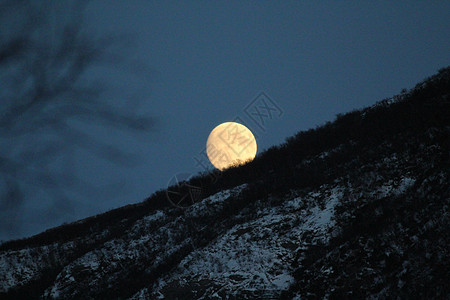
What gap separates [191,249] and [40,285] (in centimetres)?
557

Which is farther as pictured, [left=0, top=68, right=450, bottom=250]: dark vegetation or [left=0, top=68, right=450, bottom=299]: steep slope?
[left=0, top=68, right=450, bottom=250]: dark vegetation

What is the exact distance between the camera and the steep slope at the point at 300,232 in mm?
5738

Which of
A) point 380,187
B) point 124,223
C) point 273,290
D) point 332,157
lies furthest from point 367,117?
point 124,223

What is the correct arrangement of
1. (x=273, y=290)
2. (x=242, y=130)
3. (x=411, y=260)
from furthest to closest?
1. (x=242, y=130)
2. (x=273, y=290)
3. (x=411, y=260)

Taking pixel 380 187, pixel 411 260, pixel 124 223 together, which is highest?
pixel 124 223

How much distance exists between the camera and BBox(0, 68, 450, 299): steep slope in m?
5.74

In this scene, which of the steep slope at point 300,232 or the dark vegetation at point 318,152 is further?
the dark vegetation at point 318,152

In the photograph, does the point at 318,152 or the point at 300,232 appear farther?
the point at 318,152

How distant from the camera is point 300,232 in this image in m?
7.76

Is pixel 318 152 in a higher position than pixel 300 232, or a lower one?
higher

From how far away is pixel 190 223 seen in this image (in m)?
11.6

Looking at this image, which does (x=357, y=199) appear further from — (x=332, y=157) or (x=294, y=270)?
(x=332, y=157)

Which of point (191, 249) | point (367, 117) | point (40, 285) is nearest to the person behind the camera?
point (191, 249)

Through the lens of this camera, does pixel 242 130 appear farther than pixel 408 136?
Yes
